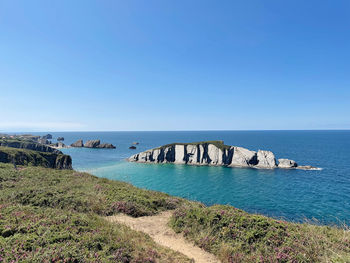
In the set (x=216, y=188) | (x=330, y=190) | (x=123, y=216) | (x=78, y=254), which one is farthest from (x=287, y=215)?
(x=78, y=254)

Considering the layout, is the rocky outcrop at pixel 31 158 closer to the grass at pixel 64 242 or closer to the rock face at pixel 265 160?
the grass at pixel 64 242

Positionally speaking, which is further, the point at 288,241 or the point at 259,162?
the point at 259,162

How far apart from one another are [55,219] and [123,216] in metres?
5.19

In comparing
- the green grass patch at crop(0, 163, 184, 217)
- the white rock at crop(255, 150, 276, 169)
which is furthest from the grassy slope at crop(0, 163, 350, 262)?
the white rock at crop(255, 150, 276, 169)

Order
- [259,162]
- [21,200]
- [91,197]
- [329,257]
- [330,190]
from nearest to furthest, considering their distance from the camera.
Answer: [329,257] → [21,200] → [91,197] → [330,190] → [259,162]

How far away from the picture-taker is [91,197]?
13.2 metres

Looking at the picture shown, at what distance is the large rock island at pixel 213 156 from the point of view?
6819 cm

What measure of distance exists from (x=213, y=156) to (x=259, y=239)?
6973cm

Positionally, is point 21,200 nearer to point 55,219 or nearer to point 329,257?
point 55,219

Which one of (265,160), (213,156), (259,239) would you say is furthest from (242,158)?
(259,239)

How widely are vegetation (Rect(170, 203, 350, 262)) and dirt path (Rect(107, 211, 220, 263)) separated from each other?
0.37 meters

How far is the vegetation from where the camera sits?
21.4 feet

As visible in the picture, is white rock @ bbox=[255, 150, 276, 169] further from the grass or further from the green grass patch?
the grass

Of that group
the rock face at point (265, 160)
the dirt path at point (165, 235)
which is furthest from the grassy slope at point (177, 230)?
the rock face at point (265, 160)
